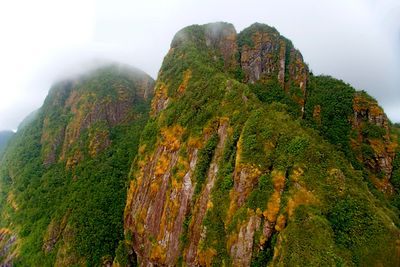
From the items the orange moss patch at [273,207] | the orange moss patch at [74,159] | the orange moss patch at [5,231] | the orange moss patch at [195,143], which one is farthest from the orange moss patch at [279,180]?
the orange moss patch at [5,231]

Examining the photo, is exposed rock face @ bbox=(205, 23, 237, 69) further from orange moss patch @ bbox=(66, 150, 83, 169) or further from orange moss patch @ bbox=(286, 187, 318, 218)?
orange moss patch @ bbox=(66, 150, 83, 169)

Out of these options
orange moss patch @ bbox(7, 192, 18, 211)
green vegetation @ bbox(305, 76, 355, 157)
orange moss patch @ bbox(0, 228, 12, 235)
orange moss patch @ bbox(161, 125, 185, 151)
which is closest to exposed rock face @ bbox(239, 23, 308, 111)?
green vegetation @ bbox(305, 76, 355, 157)

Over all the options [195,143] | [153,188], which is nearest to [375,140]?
[195,143]

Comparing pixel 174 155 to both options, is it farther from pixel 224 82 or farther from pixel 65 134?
pixel 65 134

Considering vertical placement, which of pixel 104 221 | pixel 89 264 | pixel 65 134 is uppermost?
pixel 65 134

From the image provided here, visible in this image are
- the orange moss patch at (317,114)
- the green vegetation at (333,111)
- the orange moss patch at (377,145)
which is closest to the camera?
the orange moss patch at (377,145)

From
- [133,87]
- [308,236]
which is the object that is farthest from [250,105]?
[133,87]

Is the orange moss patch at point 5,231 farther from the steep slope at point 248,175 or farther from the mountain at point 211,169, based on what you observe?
the steep slope at point 248,175
